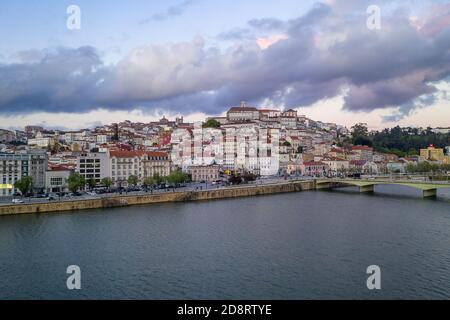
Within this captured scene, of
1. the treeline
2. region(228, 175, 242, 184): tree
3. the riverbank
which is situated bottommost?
the riverbank

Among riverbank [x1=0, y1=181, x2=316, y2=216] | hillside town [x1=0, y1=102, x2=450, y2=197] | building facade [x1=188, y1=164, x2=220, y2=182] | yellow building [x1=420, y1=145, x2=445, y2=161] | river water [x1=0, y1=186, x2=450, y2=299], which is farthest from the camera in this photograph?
yellow building [x1=420, y1=145, x2=445, y2=161]

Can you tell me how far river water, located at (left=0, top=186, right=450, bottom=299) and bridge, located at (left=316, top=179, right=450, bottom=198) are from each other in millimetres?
4983

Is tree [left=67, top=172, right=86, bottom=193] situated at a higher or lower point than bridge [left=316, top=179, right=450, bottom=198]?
higher

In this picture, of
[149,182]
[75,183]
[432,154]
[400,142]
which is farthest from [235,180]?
[400,142]

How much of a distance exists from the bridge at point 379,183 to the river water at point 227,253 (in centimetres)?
498

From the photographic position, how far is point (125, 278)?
908 centimetres

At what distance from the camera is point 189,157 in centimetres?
3394

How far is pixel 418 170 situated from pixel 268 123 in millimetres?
20526

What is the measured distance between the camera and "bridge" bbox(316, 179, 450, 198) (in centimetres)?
2239

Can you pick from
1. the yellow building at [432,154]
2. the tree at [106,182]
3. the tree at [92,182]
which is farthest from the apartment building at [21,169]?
the yellow building at [432,154]

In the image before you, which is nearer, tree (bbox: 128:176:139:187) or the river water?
the river water

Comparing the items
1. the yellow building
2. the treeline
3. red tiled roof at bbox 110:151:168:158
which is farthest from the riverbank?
the treeline

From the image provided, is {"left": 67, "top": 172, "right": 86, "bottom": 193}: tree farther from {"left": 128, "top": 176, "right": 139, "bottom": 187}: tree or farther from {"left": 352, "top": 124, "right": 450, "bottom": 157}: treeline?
{"left": 352, "top": 124, "right": 450, "bottom": 157}: treeline
